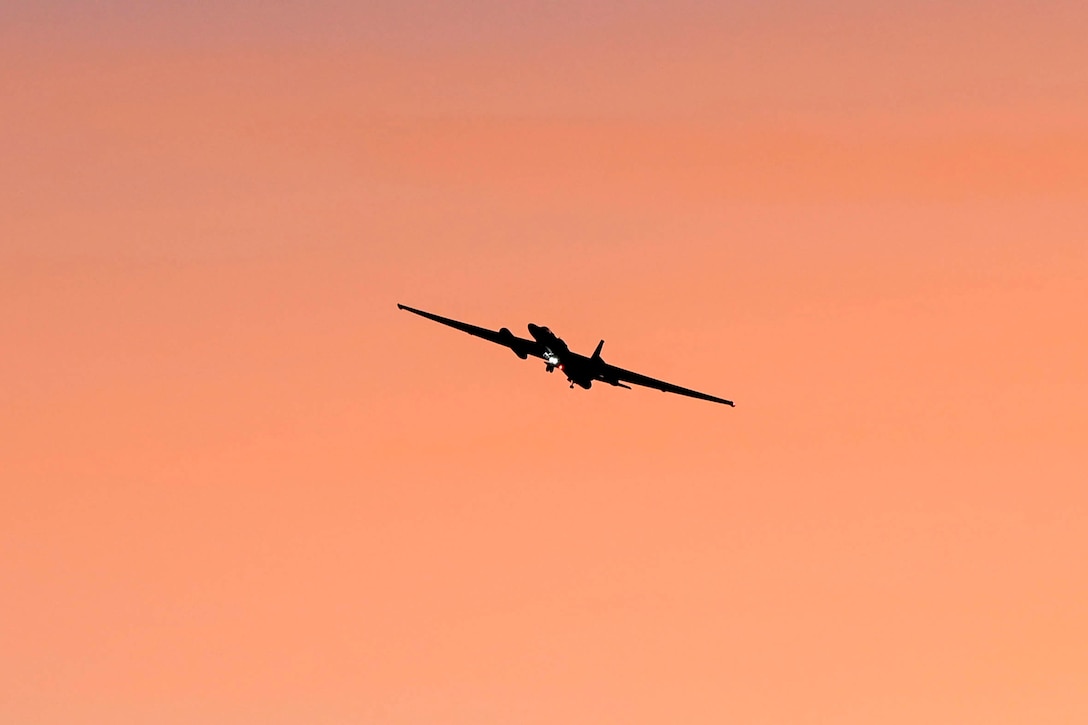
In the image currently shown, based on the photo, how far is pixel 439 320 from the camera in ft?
461

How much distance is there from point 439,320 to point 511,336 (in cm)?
795

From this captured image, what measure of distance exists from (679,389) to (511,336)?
1954 cm

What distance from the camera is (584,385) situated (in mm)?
136625

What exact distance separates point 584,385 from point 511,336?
904 cm

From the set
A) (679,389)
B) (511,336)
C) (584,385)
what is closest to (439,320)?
(511,336)

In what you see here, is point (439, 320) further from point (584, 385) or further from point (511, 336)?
point (584, 385)

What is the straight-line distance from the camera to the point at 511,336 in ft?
454

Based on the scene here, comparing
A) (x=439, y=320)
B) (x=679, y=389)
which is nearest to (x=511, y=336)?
(x=439, y=320)

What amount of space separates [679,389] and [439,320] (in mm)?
26482

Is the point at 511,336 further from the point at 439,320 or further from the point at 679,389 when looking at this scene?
the point at 679,389

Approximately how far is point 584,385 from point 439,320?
1670 cm

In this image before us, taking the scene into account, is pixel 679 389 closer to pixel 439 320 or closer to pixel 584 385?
pixel 584 385

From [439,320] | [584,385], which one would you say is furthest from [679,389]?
[439,320]
